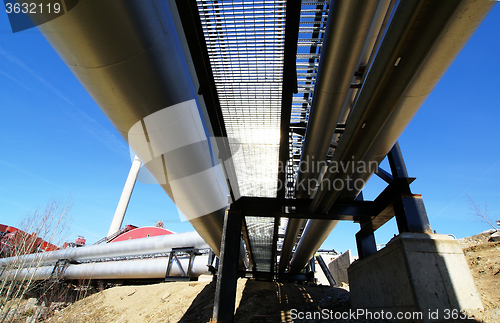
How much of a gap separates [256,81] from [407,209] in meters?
3.24

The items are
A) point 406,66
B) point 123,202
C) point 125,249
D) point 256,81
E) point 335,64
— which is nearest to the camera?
point 406,66

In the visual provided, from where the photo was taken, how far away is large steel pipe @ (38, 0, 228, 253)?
1982mm

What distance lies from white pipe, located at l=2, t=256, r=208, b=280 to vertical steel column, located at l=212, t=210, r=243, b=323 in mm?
8672

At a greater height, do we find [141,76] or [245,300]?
[141,76]

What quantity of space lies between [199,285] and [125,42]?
11160mm

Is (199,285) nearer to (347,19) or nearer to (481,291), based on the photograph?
(481,291)

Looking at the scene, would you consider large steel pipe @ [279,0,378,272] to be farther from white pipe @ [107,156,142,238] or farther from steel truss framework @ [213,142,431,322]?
white pipe @ [107,156,142,238]

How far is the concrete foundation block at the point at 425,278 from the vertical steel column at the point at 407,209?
0.26 m

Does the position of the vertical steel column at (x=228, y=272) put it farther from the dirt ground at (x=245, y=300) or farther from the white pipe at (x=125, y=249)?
the white pipe at (x=125, y=249)

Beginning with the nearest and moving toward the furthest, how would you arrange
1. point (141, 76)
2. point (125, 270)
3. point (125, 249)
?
1. point (141, 76)
2. point (125, 270)
3. point (125, 249)

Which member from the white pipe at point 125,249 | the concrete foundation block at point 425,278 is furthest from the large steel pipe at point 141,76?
the white pipe at point 125,249

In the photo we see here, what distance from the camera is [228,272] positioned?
495 centimetres

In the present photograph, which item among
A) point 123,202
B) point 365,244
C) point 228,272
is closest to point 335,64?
point 228,272

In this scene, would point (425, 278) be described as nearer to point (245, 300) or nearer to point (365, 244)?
point (365, 244)
